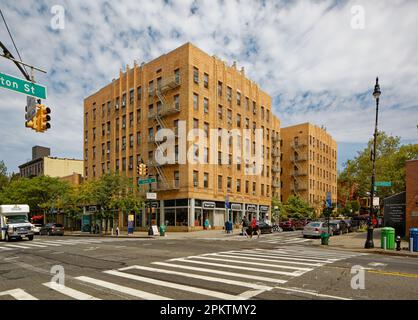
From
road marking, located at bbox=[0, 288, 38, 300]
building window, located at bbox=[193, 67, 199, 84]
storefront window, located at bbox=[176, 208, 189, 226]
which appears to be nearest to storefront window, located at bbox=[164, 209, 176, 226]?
storefront window, located at bbox=[176, 208, 189, 226]

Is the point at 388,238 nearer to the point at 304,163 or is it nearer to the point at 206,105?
the point at 206,105

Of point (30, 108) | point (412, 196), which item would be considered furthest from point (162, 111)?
point (30, 108)

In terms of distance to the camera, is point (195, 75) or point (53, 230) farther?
point (195, 75)

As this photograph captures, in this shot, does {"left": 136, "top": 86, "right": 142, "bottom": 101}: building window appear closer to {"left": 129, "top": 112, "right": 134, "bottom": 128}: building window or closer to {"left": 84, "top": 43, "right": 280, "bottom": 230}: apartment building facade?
{"left": 84, "top": 43, "right": 280, "bottom": 230}: apartment building facade

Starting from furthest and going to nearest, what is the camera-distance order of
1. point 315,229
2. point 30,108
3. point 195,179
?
1. point 195,179
2. point 315,229
3. point 30,108

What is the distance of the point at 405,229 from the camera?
27.5 m

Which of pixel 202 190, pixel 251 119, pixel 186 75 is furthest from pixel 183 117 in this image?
pixel 251 119

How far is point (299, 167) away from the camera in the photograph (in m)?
74.4

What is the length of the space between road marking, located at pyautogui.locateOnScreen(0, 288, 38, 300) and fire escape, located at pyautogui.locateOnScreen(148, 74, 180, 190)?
32691 millimetres

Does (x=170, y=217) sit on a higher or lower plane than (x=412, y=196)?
lower

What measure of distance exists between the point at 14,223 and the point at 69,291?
76.9 feet

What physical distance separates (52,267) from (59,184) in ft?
152

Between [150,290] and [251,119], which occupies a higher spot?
[251,119]
